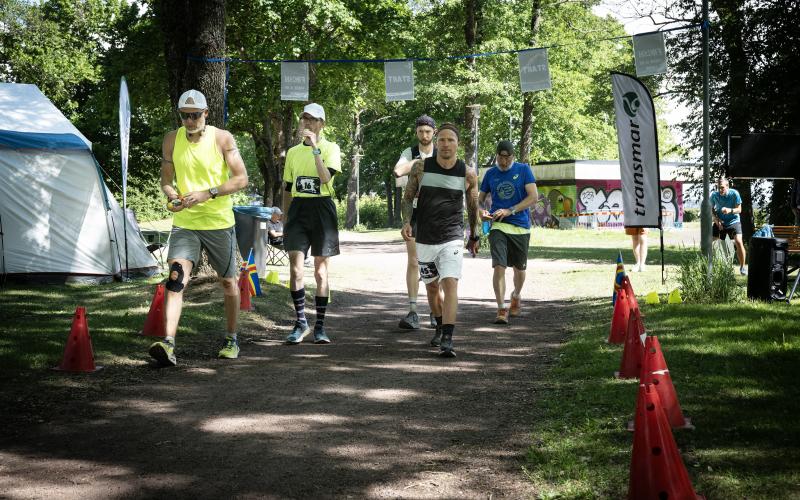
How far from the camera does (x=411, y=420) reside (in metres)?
5.36

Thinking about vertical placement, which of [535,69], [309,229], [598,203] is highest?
[535,69]

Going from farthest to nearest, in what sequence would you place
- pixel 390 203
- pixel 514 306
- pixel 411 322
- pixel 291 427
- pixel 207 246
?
pixel 390 203
pixel 514 306
pixel 411 322
pixel 207 246
pixel 291 427

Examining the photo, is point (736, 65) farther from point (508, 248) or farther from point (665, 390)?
point (665, 390)

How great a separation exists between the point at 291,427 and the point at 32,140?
11206 millimetres

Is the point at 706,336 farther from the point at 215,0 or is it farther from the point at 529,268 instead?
the point at 529,268

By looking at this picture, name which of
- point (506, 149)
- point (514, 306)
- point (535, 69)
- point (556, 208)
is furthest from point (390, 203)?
point (506, 149)

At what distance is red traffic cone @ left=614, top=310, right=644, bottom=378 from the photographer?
642cm

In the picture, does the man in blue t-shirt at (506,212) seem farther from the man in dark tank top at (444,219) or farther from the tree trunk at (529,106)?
the tree trunk at (529,106)

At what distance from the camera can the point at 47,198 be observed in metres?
14.9

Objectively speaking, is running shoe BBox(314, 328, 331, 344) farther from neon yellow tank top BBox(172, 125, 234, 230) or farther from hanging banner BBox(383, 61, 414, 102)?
hanging banner BBox(383, 61, 414, 102)

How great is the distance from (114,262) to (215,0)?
6431 mm

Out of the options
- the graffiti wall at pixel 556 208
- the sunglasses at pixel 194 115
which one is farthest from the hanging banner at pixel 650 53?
the graffiti wall at pixel 556 208

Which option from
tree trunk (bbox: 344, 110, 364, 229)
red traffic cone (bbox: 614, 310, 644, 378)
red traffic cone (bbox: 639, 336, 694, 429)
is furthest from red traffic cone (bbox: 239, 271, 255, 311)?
tree trunk (bbox: 344, 110, 364, 229)

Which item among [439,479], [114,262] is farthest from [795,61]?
[439,479]
